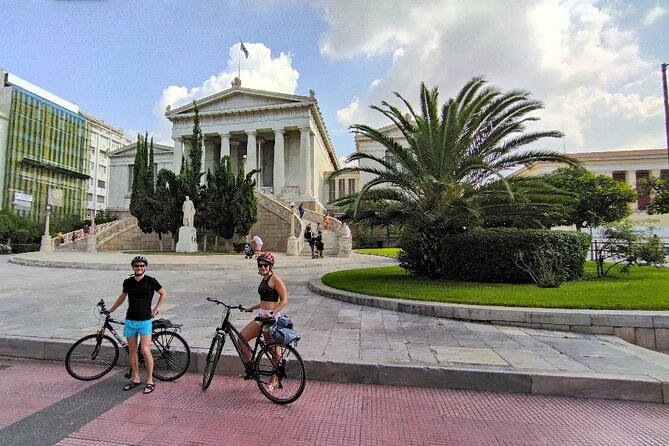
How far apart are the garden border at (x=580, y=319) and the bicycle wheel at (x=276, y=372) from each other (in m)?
4.10

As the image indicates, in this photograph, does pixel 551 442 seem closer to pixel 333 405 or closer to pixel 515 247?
pixel 333 405

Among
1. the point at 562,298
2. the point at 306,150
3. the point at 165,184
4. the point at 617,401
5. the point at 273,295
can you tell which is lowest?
the point at 617,401

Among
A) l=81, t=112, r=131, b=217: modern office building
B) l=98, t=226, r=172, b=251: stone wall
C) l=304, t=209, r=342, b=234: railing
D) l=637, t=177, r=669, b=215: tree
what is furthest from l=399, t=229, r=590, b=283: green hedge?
l=81, t=112, r=131, b=217: modern office building

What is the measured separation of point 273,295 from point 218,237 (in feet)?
82.9

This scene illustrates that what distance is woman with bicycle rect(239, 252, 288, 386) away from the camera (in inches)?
164

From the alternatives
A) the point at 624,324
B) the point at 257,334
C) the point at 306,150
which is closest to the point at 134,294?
the point at 257,334

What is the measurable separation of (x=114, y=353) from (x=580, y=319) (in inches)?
279

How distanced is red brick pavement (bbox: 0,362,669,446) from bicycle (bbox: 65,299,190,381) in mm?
176

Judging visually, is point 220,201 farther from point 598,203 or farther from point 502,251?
point 598,203

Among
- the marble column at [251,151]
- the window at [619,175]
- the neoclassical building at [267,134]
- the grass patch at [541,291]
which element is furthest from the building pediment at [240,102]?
the window at [619,175]

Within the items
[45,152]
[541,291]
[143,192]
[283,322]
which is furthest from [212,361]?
[45,152]

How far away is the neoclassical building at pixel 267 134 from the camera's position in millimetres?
43875

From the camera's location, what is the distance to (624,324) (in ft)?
20.9

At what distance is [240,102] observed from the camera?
45.8 m
